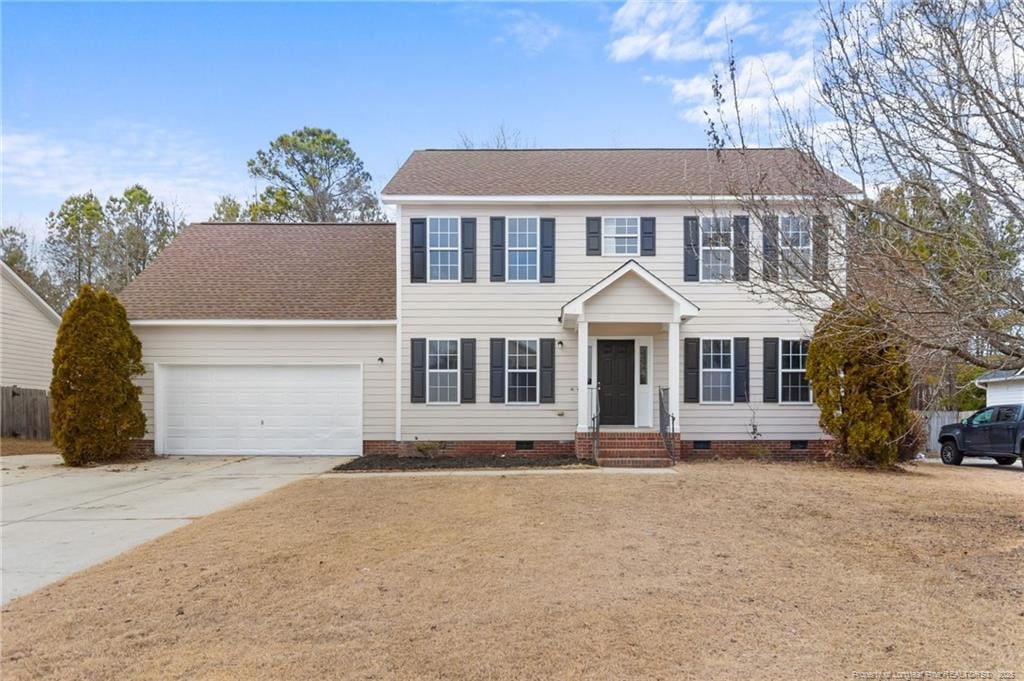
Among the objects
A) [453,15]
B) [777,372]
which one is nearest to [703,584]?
[777,372]

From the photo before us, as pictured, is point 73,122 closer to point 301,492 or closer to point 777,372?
point 301,492

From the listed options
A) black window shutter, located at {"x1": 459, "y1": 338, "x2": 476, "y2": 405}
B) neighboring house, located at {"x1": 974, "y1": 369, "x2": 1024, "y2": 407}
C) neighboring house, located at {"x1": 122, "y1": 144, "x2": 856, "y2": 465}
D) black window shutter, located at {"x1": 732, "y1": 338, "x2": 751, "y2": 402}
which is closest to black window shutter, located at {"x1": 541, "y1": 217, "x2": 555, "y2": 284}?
neighboring house, located at {"x1": 122, "y1": 144, "x2": 856, "y2": 465}

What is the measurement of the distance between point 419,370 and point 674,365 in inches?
210

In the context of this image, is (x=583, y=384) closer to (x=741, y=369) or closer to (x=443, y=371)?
(x=443, y=371)

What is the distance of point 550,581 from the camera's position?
16.1 ft

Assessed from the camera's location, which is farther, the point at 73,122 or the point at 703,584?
the point at 73,122

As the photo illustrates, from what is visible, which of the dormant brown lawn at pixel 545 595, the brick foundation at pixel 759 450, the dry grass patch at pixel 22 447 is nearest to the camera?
the dormant brown lawn at pixel 545 595

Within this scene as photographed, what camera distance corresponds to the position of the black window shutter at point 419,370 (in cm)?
1335

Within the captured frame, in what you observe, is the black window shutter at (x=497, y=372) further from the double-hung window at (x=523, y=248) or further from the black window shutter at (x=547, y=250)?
the black window shutter at (x=547, y=250)

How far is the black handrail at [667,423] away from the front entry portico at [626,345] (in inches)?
3.5

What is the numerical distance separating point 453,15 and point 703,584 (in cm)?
1177

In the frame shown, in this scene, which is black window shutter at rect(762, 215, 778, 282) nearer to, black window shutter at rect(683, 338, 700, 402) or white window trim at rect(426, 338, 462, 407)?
black window shutter at rect(683, 338, 700, 402)

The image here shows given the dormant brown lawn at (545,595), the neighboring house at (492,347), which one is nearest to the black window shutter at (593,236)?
the neighboring house at (492,347)

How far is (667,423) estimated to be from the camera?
481 inches
